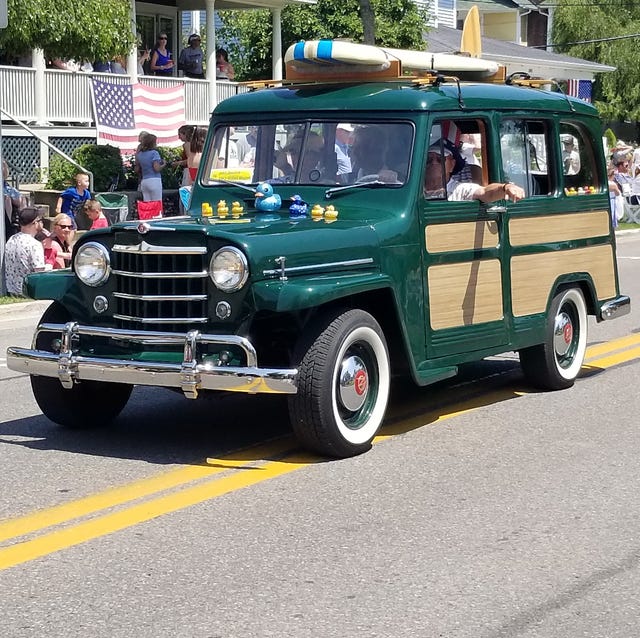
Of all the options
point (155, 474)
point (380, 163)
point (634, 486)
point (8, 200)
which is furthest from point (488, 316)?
point (8, 200)

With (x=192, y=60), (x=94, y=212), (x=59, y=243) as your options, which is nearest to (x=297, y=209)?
(x=59, y=243)

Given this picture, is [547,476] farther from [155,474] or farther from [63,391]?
[63,391]

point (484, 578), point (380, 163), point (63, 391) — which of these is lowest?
point (484, 578)

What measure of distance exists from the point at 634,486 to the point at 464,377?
3.09 meters

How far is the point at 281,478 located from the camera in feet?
20.7

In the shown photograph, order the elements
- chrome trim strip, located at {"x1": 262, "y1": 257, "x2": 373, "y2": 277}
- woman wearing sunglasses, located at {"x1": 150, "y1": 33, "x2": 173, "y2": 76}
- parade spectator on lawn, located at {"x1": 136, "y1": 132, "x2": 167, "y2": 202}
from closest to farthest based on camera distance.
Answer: chrome trim strip, located at {"x1": 262, "y1": 257, "x2": 373, "y2": 277}, parade spectator on lawn, located at {"x1": 136, "y1": 132, "x2": 167, "y2": 202}, woman wearing sunglasses, located at {"x1": 150, "y1": 33, "x2": 173, "y2": 76}

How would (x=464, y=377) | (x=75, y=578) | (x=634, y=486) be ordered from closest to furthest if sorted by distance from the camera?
(x=75, y=578) < (x=634, y=486) < (x=464, y=377)

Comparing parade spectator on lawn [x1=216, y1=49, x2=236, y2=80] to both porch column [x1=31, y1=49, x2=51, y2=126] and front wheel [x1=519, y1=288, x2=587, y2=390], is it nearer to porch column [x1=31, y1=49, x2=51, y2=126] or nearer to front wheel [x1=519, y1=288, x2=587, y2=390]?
porch column [x1=31, y1=49, x2=51, y2=126]

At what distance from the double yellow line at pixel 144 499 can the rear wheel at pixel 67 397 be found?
41.6 inches

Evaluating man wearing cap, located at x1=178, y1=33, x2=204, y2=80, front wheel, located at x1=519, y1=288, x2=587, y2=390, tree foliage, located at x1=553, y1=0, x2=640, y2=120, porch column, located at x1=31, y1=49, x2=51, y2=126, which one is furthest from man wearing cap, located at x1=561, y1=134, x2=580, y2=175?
tree foliage, located at x1=553, y1=0, x2=640, y2=120

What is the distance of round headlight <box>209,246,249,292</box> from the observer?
6.30 meters

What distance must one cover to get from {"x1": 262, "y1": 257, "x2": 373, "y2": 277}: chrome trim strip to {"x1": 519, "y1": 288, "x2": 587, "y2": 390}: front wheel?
2.17 m

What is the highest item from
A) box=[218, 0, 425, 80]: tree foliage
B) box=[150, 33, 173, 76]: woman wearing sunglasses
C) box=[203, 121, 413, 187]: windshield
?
box=[218, 0, 425, 80]: tree foliage

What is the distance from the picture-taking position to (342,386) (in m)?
6.60
